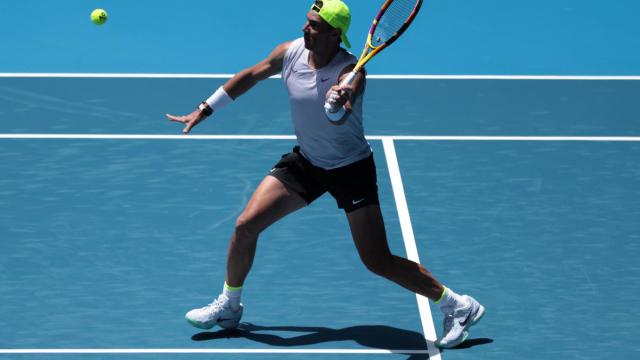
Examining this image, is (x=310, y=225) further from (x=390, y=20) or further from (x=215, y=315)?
(x=390, y=20)

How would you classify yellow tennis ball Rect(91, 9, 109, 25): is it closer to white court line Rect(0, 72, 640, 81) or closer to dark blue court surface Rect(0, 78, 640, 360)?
dark blue court surface Rect(0, 78, 640, 360)

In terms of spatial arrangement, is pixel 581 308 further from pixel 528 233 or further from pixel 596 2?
pixel 596 2

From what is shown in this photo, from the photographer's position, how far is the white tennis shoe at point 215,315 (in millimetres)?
8148

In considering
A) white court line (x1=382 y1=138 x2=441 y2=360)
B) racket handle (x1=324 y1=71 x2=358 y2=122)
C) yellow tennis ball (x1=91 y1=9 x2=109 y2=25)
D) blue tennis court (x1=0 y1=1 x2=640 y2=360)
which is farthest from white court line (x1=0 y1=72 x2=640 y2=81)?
racket handle (x1=324 y1=71 x2=358 y2=122)

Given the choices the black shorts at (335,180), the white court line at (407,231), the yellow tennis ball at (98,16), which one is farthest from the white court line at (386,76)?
the black shorts at (335,180)

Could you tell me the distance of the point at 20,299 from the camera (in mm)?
8617

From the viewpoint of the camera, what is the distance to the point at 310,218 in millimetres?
10102

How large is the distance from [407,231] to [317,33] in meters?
2.49

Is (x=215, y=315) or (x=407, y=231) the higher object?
(x=407, y=231)

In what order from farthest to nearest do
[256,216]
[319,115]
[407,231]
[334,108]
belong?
[407,231] < [256,216] < [319,115] < [334,108]

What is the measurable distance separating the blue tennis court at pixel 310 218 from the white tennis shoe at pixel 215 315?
0.29ft

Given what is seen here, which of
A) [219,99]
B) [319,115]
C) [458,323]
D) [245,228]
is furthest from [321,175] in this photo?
[458,323]

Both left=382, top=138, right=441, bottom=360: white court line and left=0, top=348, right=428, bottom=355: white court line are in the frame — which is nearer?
left=0, top=348, right=428, bottom=355: white court line

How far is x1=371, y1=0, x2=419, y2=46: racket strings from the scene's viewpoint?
807cm
